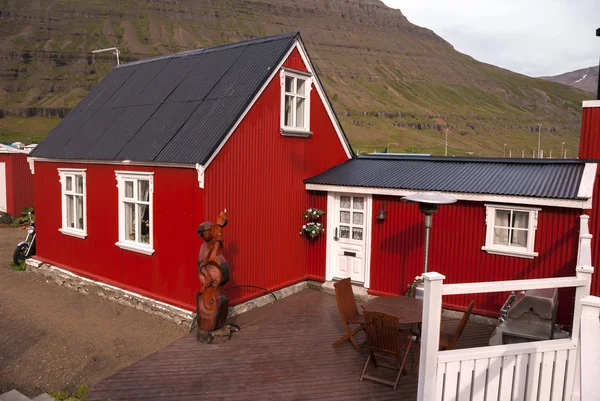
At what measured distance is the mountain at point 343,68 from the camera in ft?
314

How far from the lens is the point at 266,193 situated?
403 inches

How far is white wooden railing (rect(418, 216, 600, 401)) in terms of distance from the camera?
4137 mm

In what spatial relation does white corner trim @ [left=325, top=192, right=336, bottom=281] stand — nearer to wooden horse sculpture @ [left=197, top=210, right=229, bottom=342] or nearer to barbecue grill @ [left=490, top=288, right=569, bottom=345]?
wooden horse sculpture @ [left=197, top=210, right=229, bottom=342]

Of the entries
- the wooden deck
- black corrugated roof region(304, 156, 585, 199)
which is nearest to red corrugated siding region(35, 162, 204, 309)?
the wooden deck

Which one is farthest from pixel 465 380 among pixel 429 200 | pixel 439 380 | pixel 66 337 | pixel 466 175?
pixel 66 337

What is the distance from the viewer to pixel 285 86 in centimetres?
1057

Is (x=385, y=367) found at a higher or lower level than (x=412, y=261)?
lower

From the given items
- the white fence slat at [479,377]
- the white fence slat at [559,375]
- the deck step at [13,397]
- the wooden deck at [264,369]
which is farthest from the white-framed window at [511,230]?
the deck step at [13,397]

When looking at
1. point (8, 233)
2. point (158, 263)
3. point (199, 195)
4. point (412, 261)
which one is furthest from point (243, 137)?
point (8, 233)

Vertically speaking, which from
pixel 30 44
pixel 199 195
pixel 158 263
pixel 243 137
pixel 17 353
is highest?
pixel 30 44

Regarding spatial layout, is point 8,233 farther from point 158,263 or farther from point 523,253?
point 523,253

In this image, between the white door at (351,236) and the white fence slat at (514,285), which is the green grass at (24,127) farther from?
the white fence slat at (514,285)

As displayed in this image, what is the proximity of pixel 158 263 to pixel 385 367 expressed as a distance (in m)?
5.11

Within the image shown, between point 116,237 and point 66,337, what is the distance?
2415 millimetres
